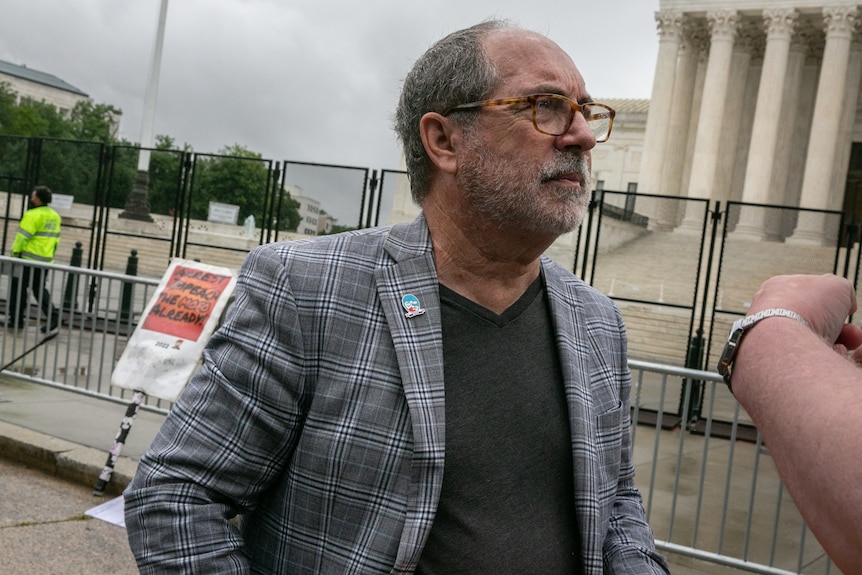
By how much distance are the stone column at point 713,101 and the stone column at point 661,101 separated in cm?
203

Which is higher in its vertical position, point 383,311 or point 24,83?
point 24,83

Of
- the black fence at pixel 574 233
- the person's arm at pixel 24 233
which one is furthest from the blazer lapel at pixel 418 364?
the person's arm at pixel 24 233

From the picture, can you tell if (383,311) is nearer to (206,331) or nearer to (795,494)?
(795,494)

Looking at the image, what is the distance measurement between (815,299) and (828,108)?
45669mm

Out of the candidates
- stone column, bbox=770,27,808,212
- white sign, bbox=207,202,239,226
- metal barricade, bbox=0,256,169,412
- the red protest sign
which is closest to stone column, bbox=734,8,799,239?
stone column, bbox=770,27,808,212

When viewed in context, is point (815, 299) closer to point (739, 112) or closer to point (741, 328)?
point (741, 328)

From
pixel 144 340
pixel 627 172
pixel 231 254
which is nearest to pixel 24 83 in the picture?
pixel 627 172

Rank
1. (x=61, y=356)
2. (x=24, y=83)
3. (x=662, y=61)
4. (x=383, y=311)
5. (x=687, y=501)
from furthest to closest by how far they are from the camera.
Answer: (x=24, y=83) < (x=662, y=61) < (x=61, y=356) < (x=687, y=501) < (x=383, y=311)

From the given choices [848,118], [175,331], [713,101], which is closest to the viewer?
[175,331]

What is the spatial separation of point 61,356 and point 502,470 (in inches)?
395

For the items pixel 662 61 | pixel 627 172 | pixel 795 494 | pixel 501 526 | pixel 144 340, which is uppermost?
pixel 662 61

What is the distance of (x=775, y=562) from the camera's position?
6105 mm

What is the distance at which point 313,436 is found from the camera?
190 cm

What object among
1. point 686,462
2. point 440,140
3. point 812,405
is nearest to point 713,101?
point 686,462
